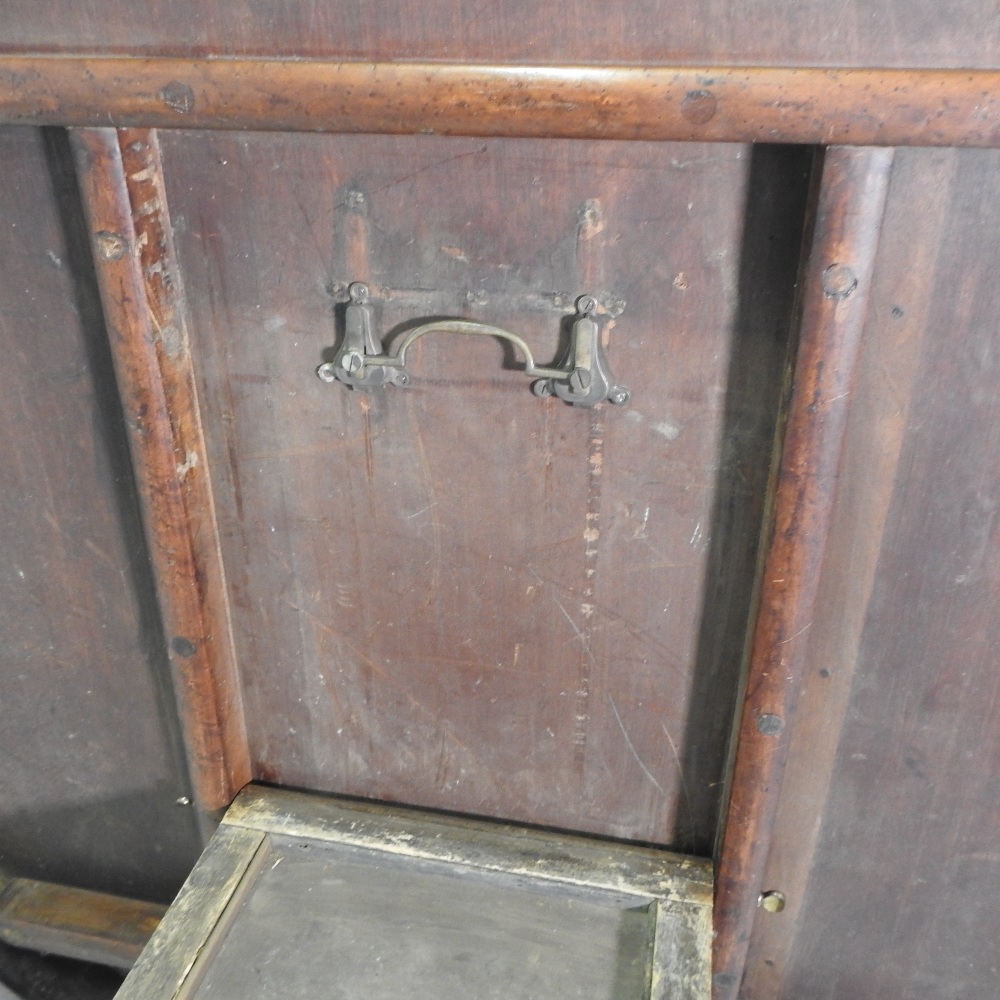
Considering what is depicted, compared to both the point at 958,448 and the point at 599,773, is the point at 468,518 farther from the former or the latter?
the point at 958,448

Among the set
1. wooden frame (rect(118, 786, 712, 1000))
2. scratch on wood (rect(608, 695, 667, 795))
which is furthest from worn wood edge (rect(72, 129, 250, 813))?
scratch on wood (rect(608, 695, 667, 795))

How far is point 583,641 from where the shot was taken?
122cm

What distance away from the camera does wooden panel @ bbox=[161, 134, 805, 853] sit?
3.28 ft

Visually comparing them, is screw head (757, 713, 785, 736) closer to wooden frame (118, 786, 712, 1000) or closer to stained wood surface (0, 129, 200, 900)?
wooden frame (118, 786, 712, 1000)

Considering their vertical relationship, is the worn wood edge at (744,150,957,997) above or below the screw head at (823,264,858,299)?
below

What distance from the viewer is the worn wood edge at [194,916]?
112cm

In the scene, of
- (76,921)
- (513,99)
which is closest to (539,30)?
(513,99)

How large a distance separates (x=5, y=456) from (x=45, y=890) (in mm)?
806

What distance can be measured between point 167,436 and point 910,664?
0.93 meters

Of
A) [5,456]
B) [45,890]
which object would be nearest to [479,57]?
[5,456]

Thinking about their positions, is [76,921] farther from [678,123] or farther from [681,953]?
[678,123]

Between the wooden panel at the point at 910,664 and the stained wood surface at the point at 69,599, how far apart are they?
0.89m

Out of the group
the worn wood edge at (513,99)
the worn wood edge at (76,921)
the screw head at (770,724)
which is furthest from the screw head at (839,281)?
the worn wood edge at (76,921)

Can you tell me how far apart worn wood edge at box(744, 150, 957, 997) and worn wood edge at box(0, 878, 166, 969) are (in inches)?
38.2
